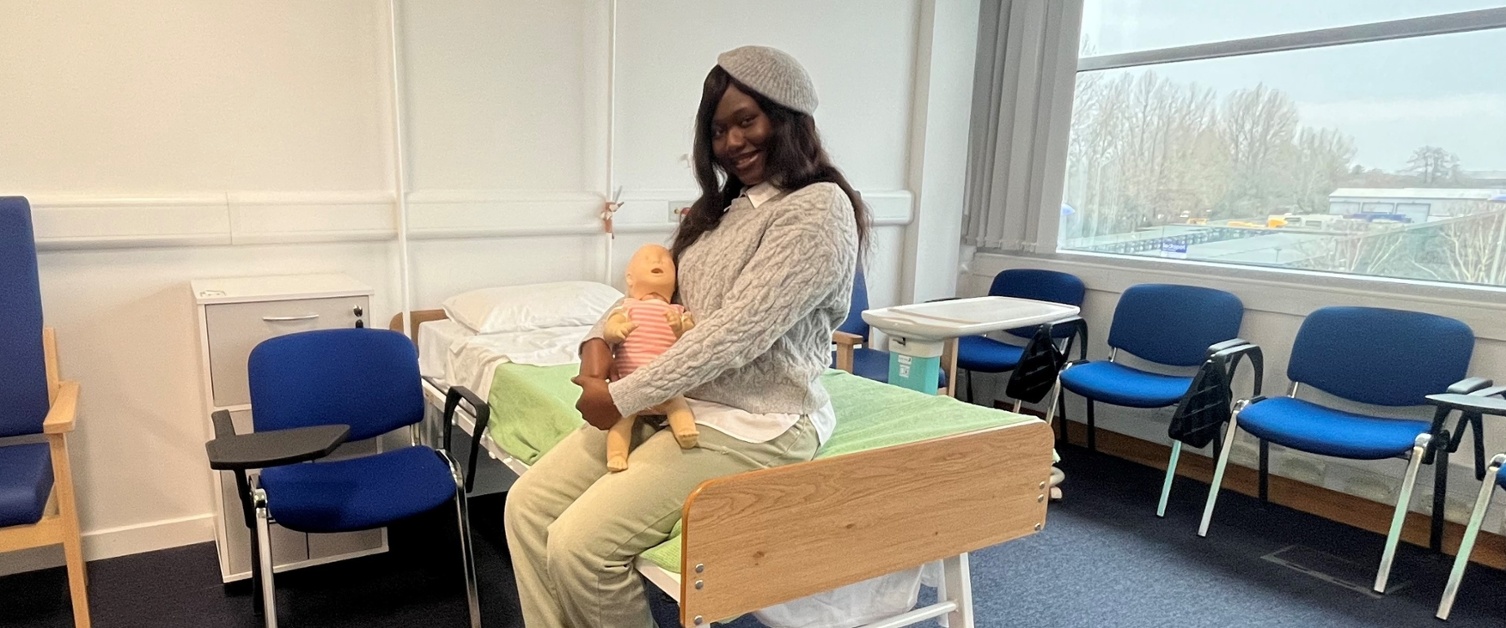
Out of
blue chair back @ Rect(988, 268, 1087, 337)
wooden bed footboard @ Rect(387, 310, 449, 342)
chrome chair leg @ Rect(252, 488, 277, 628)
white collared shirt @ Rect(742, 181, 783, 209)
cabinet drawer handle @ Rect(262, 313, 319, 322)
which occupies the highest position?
white collared shirt @ Rect(742, 181, 783, 209)

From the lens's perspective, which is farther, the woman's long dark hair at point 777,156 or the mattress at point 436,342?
the mattress at point 436,342

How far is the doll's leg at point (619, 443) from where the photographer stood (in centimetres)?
171

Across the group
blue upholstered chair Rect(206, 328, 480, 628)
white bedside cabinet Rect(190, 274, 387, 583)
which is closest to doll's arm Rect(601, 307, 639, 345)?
blue upholstered chair Rect(206, 328, 480, 628)

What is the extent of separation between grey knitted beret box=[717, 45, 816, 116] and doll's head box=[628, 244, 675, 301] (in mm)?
398

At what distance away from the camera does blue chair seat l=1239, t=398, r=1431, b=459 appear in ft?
9.04

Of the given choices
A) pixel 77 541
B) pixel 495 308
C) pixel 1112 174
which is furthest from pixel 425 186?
pixel 1112 174

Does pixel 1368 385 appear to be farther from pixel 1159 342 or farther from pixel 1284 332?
pixel 1159 342

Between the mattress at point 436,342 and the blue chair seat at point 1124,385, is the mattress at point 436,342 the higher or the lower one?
the higher one

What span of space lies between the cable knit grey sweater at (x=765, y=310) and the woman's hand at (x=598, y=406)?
0.03m

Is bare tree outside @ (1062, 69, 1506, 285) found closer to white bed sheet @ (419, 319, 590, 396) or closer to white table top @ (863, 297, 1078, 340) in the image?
white table top @ (863, 297, 1078, 340)

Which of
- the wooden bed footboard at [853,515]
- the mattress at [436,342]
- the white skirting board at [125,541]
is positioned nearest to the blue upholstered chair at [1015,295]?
the wooden bed footboard at [853,515]

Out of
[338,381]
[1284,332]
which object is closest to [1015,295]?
[1284,332]

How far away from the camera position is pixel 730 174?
1.89m

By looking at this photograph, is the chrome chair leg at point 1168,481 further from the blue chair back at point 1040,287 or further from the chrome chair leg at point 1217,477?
the blue chair back at point 1040,287
